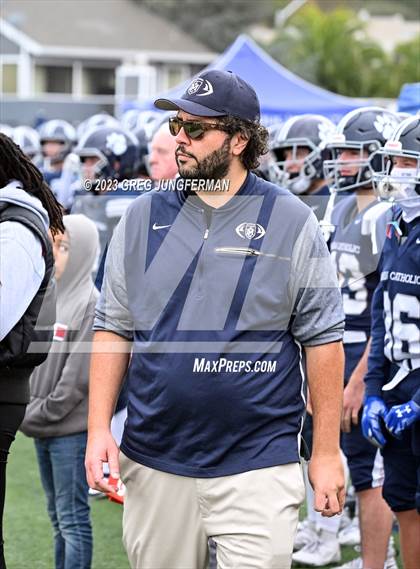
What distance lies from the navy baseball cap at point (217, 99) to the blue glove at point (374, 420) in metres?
1.52

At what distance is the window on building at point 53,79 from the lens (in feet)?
130

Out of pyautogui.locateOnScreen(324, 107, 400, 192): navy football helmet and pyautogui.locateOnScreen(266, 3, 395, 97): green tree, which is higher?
pyautogui.locateOnScreen(324, 107, 400, 192): navy football helmet

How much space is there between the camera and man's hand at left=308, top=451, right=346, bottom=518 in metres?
3.29

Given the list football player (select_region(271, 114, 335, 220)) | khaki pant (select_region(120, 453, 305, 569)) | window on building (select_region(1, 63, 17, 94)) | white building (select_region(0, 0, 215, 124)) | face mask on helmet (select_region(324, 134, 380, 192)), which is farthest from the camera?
window on building (select_region(1, 63, 17, 94))

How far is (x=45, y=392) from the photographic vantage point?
462cm

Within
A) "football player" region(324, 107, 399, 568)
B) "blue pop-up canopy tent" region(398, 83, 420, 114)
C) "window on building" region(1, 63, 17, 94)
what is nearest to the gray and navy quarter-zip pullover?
"football player" region(324, 107, 399, 568)

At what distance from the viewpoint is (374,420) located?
14.5 feet

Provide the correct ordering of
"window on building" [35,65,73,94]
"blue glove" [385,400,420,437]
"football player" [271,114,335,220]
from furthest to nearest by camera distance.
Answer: "window on building" [35,65,73,94]
"football player" [271,114,335,220]
"blue glove" [385,400,420,437]

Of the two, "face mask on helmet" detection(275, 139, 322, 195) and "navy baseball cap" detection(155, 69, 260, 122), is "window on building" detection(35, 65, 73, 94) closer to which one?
"face mask on helmet" detection(275, 139, 322, 195)

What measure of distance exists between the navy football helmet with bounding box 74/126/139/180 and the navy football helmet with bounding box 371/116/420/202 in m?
2.87

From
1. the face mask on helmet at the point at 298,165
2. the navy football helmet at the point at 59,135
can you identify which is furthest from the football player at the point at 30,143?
the face mask on helmet at the point at 298,165

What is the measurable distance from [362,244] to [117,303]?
1936mm

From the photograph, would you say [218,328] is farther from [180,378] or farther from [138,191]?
[138,191]

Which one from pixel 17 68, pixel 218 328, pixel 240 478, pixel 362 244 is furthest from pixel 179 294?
pixel 17 68
